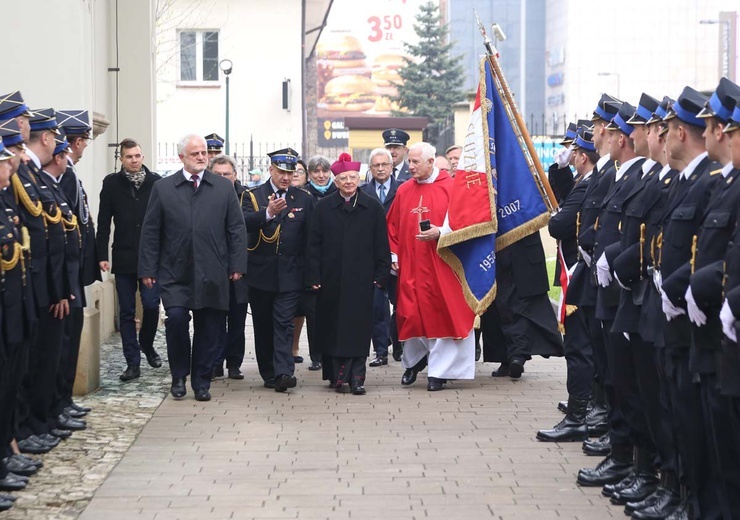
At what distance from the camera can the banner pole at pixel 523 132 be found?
10.9 metres

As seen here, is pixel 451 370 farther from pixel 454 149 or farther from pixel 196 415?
pixel 454 149

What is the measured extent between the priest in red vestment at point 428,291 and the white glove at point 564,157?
3.53 feet

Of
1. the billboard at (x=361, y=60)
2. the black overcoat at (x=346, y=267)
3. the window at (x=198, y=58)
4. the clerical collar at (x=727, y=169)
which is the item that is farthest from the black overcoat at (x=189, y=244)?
the billboard at (x=361, y=60)

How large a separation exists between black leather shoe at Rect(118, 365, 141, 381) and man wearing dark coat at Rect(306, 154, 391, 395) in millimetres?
1615

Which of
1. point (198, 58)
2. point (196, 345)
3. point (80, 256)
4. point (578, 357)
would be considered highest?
point (198, 58)

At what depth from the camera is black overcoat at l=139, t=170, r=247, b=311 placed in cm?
1018

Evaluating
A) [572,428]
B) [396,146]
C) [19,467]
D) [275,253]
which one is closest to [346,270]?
[275,253]

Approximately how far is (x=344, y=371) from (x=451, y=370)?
92 cm

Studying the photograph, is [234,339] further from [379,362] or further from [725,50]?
[725,50]

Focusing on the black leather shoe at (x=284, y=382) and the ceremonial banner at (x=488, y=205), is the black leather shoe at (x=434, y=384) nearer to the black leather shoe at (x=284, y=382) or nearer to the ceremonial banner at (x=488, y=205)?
the ceremonial banner at (x=488, y=205)

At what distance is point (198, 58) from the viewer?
37.8m

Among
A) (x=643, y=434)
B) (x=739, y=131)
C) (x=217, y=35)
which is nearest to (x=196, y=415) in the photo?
(x=643, y=434)

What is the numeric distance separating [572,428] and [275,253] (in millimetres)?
3496

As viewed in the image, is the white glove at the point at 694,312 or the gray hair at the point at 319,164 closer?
the white glove at the point at 694,312
